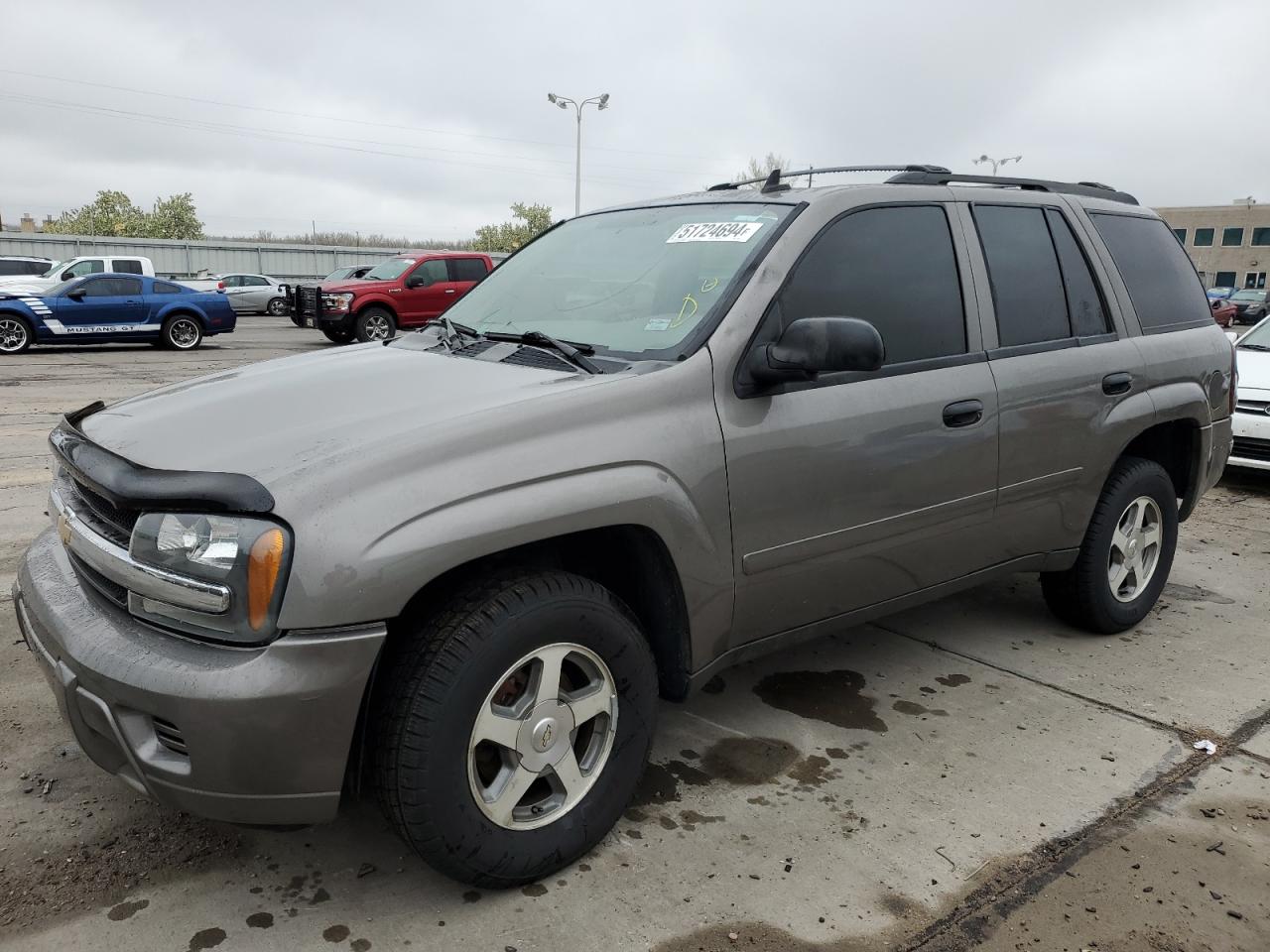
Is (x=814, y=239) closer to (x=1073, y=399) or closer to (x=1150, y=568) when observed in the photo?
(x=1073, y=399)

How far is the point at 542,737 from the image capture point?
2369 mm

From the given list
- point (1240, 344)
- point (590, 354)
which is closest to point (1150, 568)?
point (590, 354)

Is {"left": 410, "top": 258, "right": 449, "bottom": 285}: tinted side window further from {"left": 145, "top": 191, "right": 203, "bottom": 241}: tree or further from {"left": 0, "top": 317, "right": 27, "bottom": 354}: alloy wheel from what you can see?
{"left": 145, "top": 191, "right": 203, "bottom": 241}: tree

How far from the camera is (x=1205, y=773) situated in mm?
3088

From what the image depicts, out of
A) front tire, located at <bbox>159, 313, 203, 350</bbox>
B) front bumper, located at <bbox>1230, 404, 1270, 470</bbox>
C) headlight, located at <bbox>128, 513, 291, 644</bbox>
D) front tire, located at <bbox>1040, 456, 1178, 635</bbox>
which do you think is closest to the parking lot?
front tire, located at <bbox>1040, 456, 1178, 635</bbox>

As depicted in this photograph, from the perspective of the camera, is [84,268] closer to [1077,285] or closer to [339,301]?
[339,301]

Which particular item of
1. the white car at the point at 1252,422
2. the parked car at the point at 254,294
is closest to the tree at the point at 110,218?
the parked car at the point at 254,294

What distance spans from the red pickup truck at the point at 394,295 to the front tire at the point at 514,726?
15.7 meters

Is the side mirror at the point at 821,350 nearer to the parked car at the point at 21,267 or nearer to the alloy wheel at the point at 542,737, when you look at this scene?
the alloy wheel at the point at 542,737

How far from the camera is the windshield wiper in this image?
8.96 feet

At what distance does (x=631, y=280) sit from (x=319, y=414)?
113cm

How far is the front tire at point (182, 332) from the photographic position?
1731cm

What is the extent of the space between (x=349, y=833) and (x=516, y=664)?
87 cm

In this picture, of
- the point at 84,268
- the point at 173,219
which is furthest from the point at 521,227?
the point at 84,268
